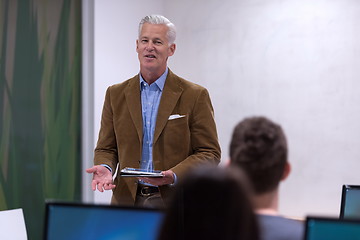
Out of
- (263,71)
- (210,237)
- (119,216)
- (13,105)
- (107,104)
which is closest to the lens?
(210,237)

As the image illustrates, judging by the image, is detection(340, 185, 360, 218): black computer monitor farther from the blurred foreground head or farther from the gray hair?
the blurred foreground head

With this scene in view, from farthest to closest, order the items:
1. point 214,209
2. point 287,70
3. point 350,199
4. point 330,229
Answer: point 287,70 → point 350,199 → point 330,229 → point 214,209

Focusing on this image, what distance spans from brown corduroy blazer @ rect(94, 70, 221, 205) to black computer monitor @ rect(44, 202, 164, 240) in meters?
1.39

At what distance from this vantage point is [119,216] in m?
1.53

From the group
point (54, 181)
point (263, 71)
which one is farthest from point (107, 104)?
point (263, 71)

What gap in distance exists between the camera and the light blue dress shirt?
304 centimetres

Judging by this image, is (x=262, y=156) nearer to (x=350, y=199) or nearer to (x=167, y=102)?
(x=350, y=199)

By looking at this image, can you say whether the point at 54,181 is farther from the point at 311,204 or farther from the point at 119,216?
the point at 119,216

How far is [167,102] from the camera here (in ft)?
10.0

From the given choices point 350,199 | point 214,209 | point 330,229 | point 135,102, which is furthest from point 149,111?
point 214,209

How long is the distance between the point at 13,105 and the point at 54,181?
2.67 feet

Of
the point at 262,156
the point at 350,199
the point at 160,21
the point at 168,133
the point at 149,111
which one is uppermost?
the point at 160,21

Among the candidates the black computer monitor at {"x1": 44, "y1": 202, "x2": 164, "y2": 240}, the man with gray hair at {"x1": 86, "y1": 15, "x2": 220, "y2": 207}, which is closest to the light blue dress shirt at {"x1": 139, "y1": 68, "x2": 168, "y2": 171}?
the man with gray hair at {"x1": 86, "y1": 15, "x2": 220, "y2": 207}

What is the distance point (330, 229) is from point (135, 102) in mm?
1804
